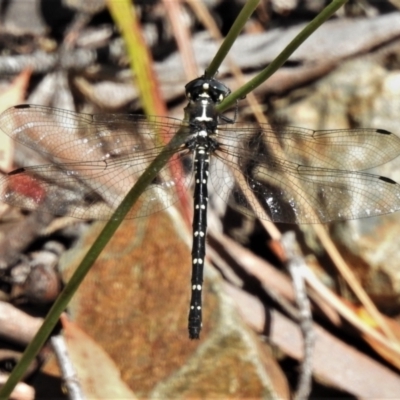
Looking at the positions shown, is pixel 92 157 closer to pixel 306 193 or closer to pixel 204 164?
pixel 204 164

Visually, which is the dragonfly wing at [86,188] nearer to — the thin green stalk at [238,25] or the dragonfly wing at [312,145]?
the dragonfly wing at [312,145]

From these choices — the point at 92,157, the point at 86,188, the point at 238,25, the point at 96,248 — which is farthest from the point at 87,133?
the point at 238,25

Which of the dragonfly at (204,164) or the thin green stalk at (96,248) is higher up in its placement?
→ the dragonfly at (204,164)

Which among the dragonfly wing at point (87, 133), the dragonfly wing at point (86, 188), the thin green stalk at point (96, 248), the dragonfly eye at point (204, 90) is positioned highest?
the dragonfly eye at point (204, 90)

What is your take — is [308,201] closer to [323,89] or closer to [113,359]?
[113,359]

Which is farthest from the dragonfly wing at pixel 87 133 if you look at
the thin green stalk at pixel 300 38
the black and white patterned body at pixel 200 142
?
the thin green stalk at pixel 300 38

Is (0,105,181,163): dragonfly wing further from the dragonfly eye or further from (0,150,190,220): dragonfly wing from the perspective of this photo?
the dragonfly eye
